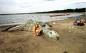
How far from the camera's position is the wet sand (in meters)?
1.76

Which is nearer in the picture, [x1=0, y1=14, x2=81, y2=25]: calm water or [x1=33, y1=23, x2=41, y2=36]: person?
[x1=0, y1=14, x2=81, y2=25]: calm water

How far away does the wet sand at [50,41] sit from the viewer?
1.76 metres

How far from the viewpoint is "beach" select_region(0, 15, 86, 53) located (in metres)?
1.76

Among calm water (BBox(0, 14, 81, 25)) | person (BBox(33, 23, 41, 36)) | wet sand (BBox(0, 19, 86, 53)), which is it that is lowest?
wet sand (BBox(0, 19, 86, 53))

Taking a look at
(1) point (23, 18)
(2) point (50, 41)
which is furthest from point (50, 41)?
(1) point (23, 18)

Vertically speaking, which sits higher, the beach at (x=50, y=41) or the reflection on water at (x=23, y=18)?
the reflection on water at (x=23, y=18)

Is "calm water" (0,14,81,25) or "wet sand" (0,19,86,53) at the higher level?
"calm water" (0,14,81,25)

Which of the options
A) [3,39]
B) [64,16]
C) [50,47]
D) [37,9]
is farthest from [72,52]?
[3,39]

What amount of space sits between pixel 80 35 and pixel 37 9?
650 mm

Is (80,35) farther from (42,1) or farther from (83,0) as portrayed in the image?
(42,1)

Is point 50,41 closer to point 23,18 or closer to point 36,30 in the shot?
point 36,30

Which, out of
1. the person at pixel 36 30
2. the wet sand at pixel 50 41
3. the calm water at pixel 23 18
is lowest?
the wet sand at pixel 50 41

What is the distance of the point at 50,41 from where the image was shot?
1.87 meters

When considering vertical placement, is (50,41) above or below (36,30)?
below
